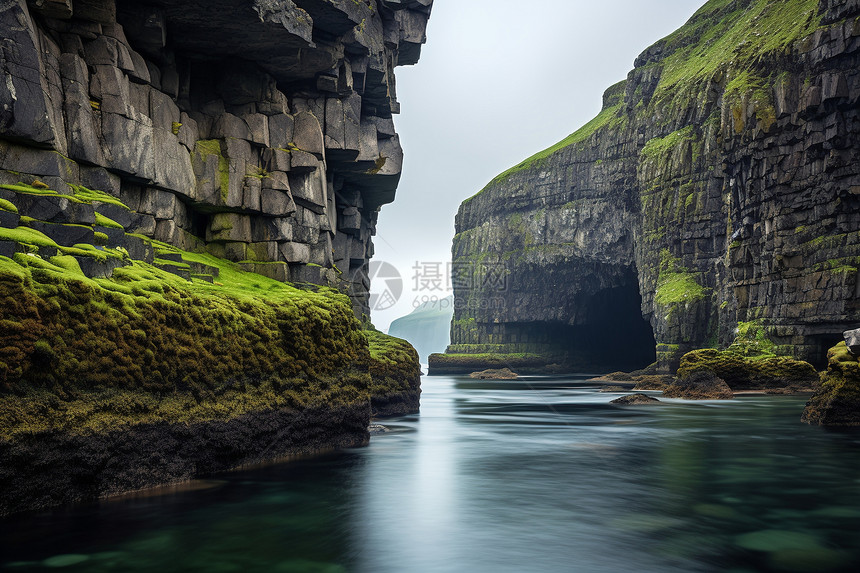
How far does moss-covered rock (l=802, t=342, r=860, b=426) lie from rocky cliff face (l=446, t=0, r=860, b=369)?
82.9 ft

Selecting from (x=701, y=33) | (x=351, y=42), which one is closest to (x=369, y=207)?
(x=351, y=42)

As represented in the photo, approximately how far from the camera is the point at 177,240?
26.7 metres

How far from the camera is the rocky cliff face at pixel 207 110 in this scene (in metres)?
19.5

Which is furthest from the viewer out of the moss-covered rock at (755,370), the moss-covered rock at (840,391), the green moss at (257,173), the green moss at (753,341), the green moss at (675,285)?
the green moss at (675,285)

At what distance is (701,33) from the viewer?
3546 inches

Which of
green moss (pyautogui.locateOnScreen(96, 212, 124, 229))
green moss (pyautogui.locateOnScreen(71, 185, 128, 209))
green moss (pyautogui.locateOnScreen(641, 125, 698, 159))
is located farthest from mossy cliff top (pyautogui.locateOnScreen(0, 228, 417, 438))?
green moss (pyautogui.locateOnScreen(641, 125, 698, 159))

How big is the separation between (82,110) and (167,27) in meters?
6.94

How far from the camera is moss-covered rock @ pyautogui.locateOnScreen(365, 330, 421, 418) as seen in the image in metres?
34.0

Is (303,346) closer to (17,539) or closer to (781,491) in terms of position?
(17,539)

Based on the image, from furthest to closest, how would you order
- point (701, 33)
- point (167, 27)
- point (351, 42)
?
point (701, 33)
point (351, 42)
point (167, 27)

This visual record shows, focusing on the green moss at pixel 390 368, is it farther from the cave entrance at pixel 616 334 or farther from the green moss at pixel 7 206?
the cave entrance at pixel 616 334

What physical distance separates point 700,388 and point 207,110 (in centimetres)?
3683

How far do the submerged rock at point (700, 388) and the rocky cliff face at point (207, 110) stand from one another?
26320mm

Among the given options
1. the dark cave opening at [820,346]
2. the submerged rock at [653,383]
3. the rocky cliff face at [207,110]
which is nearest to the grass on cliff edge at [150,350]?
the rocky cliff face at [207,110]
